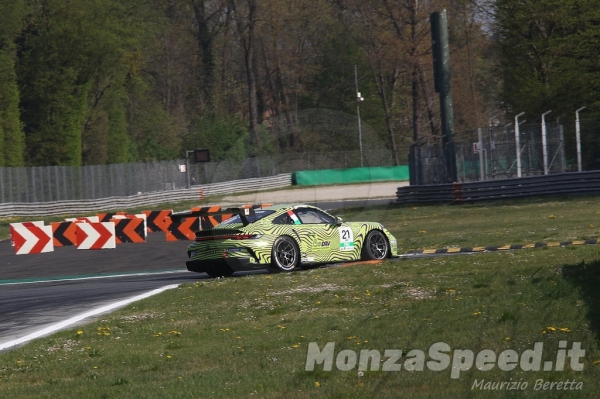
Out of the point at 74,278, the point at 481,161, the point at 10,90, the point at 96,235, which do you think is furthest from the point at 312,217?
the point at 10,90

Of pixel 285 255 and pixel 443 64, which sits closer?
pixel 285 255

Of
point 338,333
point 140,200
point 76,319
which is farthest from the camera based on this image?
point 140,200

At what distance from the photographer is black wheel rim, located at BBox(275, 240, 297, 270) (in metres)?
17.2

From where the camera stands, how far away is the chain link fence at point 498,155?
1359 inches

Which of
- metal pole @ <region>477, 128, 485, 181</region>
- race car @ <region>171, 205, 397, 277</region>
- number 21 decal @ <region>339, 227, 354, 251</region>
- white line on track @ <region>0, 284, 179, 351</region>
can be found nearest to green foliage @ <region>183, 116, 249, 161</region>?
metal pole @ <region>477, 128, 485, 181</region>

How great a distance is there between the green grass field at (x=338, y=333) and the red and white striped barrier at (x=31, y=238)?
39.7 ft

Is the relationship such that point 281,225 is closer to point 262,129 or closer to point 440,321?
point 440,321

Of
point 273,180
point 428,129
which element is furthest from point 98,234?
point 428,129

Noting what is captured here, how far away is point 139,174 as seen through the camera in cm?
5925

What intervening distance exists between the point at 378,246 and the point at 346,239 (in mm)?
833

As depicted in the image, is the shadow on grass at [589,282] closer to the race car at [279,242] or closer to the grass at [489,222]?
the race car at [279,242]

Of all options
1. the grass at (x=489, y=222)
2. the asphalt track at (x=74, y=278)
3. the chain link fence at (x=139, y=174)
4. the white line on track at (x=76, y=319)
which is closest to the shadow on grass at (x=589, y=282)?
the white line on track at (x=76, y=319)

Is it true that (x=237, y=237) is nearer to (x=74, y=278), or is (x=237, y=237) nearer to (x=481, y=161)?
(x=74, y=278)

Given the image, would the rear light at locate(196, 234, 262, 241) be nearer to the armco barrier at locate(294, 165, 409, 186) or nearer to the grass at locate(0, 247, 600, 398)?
the grass at locate(0, 247, 600, 398)
